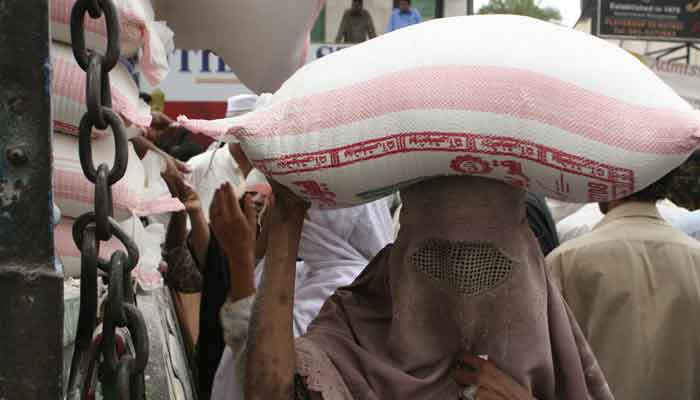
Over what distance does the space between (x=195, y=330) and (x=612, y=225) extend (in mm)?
2170

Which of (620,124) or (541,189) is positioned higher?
(620,124)

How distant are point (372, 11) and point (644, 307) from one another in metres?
13.0

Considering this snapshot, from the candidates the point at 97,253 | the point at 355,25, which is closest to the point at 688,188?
the point at 97,253

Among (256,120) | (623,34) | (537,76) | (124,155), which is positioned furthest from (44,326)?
(623,34)

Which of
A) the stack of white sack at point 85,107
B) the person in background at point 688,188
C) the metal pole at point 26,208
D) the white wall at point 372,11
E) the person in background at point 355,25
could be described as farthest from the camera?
the white wall at point 372,11

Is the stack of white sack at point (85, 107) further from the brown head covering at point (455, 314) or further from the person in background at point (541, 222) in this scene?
the person in background at point (541, 222)

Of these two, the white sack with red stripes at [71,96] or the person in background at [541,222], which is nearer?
the white sack with red stripes at [71,96]

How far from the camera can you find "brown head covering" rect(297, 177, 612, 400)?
2057 mm

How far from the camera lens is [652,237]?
3.72 metres

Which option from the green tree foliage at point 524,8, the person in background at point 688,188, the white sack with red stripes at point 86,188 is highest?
the white sack with red stripes at point 86,188

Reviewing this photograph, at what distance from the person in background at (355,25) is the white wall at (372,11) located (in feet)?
2.71

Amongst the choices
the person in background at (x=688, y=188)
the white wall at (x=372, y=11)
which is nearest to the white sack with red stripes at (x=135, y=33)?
the person in background at (x=688, y=188)

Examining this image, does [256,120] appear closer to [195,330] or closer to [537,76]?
[537,76]

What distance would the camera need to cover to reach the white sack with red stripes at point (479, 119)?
6.09 ft
